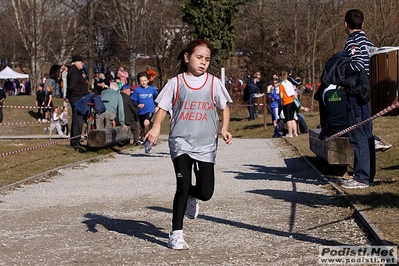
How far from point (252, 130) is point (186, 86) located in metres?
22.0

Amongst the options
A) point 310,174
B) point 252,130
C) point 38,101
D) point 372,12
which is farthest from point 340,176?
point 372,12

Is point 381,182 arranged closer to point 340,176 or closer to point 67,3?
point 340,176

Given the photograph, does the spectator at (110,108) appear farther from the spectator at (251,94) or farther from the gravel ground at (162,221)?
the spectator at (251,94)

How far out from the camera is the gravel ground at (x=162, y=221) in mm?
6445

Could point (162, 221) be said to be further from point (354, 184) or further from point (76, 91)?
point (76, 91)

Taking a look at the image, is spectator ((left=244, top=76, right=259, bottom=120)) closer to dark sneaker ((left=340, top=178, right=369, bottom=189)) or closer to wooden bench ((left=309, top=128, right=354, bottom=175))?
wooden bench ((left=309, top=128, right=354, bottom=175))

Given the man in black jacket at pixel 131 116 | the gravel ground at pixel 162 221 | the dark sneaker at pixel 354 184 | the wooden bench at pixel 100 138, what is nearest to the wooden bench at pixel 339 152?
the gravel ground at pixel 162 221

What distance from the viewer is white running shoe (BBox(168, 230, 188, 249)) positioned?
6605 millimetres

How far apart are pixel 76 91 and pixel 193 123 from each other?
12.3m

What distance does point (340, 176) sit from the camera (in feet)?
38.3

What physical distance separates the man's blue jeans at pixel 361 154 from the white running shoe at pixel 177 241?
151 inches

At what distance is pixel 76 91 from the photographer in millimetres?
18938

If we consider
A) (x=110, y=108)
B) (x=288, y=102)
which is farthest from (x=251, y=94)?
(x=110, y=108)

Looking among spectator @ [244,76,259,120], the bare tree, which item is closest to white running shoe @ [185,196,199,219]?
spectator @ [244,76,259,120]
